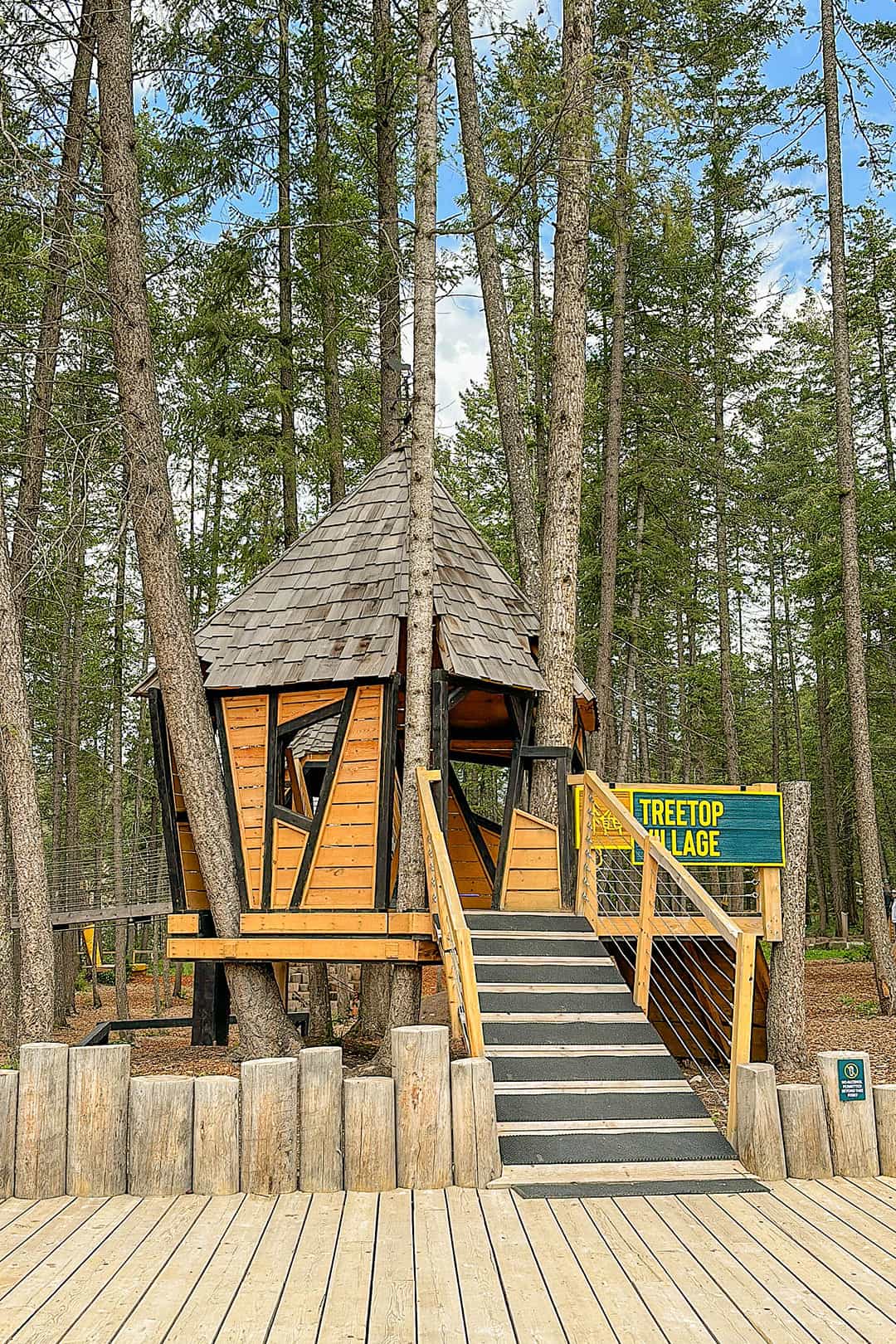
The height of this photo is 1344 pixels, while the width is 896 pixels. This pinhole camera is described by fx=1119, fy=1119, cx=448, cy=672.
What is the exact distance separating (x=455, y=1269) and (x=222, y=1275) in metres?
0.88

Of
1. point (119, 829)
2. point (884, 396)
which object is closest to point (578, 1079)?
point (119, 829)

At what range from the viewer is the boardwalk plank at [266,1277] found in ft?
12.2

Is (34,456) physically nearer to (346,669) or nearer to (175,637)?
(175,637)

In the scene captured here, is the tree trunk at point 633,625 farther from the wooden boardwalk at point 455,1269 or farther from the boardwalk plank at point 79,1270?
the boardwalk plank at point 79,1270

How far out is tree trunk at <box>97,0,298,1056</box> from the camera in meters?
8.98

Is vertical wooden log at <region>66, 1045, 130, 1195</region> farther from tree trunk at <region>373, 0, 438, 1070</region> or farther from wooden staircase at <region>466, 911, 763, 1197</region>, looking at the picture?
tree trunk at <region>373, 0, 438, 1070</region>

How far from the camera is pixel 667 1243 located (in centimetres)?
457

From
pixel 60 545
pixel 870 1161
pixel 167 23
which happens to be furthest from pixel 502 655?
pixel 167 23

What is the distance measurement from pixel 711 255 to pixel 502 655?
15.2 m

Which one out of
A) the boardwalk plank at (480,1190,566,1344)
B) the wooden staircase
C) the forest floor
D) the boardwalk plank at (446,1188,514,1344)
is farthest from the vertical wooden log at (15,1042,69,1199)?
the forest floor

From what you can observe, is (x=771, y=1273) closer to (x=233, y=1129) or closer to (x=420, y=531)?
(x=233, y=1129)

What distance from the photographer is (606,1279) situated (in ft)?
13.7

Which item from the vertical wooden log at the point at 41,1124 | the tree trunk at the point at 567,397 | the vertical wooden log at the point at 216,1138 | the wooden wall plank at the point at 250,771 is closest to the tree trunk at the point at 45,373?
the wooden wall plank at the point at 250,771

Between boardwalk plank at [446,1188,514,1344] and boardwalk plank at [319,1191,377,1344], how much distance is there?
346mm
